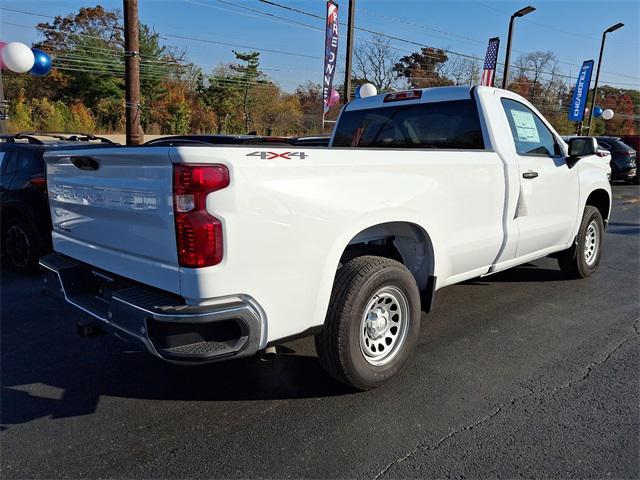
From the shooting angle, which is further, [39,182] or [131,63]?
[131,63]

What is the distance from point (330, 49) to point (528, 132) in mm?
13690

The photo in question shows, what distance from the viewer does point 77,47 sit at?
36.8 meters

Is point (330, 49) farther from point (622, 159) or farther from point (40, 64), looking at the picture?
point (622, 159)

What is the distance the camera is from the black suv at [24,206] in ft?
19.1

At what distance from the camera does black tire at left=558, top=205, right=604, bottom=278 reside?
555 centimetres

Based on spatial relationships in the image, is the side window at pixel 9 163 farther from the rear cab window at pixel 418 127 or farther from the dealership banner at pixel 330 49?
the dealership banner at pixel 330 49

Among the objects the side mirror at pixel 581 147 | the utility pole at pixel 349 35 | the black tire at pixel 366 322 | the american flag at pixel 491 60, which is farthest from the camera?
the american flag at pixel 491 60

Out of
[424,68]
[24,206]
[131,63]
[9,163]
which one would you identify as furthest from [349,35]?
[424,68]

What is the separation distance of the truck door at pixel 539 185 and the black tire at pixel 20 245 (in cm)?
529

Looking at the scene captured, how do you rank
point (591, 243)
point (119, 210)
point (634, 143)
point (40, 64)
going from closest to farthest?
point (119, 210) < point (591, 243) < point (40, 64) < point (634, 143)

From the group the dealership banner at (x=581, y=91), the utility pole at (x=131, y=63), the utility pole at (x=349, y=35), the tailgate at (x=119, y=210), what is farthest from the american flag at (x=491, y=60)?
the tailgate at (x=119, y=210)

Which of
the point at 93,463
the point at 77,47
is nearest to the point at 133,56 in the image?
the point at 93,463

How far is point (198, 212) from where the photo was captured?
7.54 feet

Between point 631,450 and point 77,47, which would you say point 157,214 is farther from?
point 77,47
